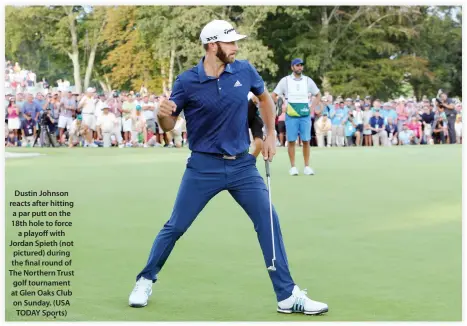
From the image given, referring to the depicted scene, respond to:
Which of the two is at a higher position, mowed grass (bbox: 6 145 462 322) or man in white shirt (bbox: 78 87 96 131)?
man in white shirt (bbox: 78 87 96 131)

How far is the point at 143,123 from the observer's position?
27.3m

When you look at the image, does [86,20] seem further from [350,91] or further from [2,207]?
[2,207]

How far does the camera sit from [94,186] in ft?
48.6

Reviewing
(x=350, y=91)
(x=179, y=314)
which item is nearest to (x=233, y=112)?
(x=179, y=314)

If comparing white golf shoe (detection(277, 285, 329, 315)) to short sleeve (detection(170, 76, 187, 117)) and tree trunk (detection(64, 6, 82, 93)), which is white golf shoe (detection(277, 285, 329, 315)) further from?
tree trunk (detection(64, 6, 82, 93))

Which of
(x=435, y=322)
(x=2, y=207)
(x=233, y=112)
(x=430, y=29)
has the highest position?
(x=430, y=29)

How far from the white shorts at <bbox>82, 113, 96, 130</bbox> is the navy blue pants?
20.4 meters

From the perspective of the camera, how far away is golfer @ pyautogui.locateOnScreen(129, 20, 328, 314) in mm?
6535

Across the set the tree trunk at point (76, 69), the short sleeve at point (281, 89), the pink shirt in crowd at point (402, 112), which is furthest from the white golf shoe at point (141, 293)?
the tree trunk at point (76, 69)

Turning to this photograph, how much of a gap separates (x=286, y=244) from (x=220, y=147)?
2949 mm

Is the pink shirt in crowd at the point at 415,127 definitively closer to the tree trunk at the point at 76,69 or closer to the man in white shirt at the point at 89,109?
the man in white shirt at the point at 89,109

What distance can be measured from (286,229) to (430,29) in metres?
38.8

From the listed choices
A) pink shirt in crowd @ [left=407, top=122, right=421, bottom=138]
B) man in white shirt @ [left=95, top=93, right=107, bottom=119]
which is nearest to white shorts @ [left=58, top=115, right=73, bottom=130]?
man in white shirt @ [left=95, top=93, right=107, bottom=119]

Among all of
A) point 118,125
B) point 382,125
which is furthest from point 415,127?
point 118,125
